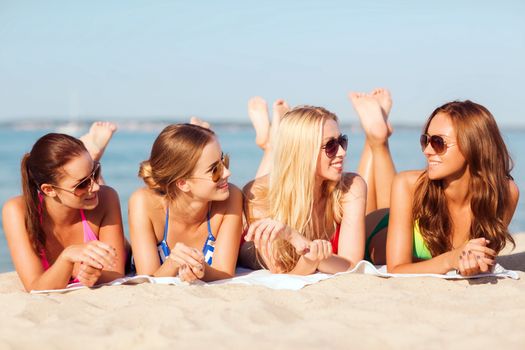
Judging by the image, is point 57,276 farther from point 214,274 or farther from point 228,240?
point 228,240

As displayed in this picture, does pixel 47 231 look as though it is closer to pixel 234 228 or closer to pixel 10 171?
pixel 234 228

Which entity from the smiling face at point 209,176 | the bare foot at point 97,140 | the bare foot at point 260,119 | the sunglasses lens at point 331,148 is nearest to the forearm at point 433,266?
the sunglasses lens at point 331,148

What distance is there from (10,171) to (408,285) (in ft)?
55.1

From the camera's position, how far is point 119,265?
210 inches

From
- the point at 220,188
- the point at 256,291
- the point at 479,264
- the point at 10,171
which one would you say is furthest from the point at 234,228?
the point at 10,171

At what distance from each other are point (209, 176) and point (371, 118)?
2200 millimetres

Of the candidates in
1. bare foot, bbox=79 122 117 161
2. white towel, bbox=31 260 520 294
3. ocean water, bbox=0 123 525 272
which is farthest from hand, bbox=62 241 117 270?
ocean water, bbox=0 123 525 272

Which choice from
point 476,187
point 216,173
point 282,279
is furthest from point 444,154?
point 216,173

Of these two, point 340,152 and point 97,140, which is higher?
point 340,152

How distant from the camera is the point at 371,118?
6.81 meters

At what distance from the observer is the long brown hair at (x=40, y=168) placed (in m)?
4.99

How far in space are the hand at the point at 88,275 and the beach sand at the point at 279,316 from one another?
0.09 meters

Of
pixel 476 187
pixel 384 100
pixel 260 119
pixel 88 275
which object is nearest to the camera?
pixel 88 275

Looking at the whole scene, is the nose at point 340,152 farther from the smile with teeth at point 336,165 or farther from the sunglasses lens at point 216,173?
the sunglasses lens at point 216,173
